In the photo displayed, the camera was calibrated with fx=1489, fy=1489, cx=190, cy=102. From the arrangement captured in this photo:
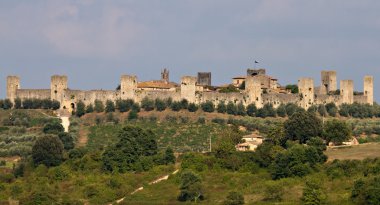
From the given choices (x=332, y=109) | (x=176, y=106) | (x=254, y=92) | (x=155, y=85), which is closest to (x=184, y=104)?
(x=176, y=106)

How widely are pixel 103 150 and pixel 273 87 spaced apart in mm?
31058

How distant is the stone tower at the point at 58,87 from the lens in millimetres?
122144

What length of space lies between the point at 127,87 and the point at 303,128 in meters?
24.3

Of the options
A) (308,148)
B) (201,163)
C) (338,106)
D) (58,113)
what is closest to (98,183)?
(201,163)

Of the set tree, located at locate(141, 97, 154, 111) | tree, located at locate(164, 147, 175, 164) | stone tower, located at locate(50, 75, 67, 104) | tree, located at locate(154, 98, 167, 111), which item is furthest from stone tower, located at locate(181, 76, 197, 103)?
tree, located at locate(164, 147, 175, 164)

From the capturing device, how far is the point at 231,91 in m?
124

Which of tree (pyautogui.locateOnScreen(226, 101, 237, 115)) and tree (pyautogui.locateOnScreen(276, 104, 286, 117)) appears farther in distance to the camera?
tree (pyautogui.locateOnScreen(276, 104, 286, 117))

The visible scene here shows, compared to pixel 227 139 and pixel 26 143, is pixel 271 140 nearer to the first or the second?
pixel 227 139

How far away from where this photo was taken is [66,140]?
10825 cm

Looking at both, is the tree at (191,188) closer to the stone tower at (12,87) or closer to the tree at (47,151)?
the tree at (47,151)

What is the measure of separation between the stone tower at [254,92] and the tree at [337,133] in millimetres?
19833

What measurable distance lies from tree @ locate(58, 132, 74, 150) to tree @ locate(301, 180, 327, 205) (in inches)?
1054

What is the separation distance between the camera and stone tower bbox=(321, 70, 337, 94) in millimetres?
128375

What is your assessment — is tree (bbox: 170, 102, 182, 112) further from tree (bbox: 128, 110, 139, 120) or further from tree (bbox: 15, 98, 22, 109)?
tree (bbox: 15, 98, 22, 109)
